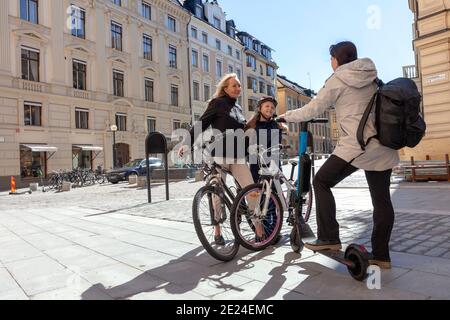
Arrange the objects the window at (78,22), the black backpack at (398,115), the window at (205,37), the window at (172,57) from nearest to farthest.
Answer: the black backpack at (398,115) → the window at (78,22) → the window at (172,57) → the window at (205,37)

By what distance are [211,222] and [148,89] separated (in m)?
31.6

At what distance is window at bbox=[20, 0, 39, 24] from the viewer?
78.5 feet

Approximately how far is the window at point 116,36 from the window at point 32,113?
879cm

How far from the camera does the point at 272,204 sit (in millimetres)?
4117

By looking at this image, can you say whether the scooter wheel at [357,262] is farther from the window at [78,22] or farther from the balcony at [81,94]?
the window at [78,22]

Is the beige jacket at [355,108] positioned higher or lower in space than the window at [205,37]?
lower

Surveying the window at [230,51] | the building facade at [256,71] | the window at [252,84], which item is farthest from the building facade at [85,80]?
the window at [252,84]

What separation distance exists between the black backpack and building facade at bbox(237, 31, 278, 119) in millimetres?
44773

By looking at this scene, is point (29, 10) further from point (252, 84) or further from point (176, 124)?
point (252, 84)

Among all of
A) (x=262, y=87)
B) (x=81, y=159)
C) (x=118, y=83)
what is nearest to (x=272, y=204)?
(x=81, y=159)

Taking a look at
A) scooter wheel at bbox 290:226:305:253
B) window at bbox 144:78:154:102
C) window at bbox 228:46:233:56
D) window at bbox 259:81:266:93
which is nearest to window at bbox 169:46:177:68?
window at bbox 144:78:154:102

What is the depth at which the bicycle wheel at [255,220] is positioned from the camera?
12.5 feet

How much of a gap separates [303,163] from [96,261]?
228cm

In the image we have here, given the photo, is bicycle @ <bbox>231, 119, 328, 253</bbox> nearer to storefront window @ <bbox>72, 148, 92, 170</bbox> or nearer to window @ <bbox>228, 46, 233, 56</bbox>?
storefront window @ <bbox>72, 148, 92, 170</bbox>
